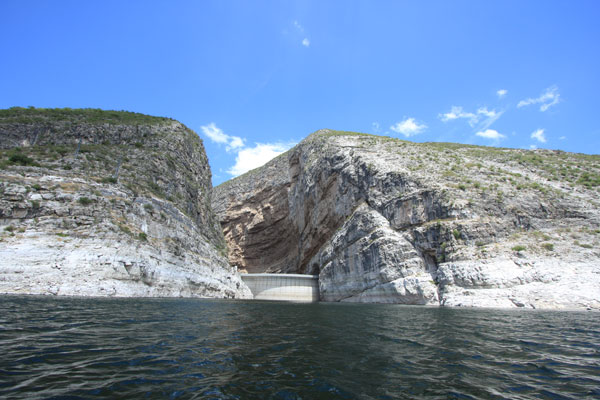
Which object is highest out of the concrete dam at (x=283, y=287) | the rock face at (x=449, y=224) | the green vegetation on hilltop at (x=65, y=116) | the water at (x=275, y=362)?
the green vegetation on hilltop at (x=65, y=116)

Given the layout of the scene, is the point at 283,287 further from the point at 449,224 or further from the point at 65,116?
the point at 65,116

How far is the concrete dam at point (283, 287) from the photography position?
52.5 m

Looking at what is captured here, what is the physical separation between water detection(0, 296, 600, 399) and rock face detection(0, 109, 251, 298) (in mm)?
12252

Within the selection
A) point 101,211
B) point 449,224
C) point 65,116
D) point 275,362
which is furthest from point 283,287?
point 275,362

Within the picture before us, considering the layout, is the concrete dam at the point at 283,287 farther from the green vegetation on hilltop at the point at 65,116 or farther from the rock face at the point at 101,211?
the green vegetation on hilltop at the point at 65,116

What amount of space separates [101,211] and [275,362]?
28085 millimetres

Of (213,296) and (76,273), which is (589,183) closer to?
(213,296)

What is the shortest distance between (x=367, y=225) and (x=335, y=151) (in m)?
21.8

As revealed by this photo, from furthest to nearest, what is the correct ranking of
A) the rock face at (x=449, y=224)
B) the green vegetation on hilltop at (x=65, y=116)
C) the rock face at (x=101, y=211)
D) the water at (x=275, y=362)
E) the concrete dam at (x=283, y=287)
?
the concrete dam at (x=283, y=287)
the green vegetation on hilltop at (x=65, y=116)
the rock face at (x=449, y=224)
the rock face at (x=101, y=211)
the water at (x=275, y=362)

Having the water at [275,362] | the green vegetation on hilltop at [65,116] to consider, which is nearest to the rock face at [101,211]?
the green vegetation on hilltop at [65,116]

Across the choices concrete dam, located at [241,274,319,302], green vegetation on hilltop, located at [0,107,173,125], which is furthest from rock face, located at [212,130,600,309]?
green vegetation on hilltop, located at [0,107,173,125]

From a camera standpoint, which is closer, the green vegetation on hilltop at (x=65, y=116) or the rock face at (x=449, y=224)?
the rock face at (x=449, y=224)

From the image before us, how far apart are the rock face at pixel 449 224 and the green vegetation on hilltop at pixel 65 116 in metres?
37.3

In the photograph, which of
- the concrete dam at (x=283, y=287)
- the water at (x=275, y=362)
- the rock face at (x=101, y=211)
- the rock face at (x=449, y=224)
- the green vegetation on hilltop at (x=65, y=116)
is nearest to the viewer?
the water at (x=275, y=362)
